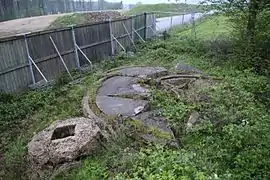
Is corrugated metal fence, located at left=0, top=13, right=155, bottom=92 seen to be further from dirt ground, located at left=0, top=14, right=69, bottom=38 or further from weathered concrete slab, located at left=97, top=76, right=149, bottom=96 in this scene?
dirt ground, located at left=0, top=14, right=69, bottom=38

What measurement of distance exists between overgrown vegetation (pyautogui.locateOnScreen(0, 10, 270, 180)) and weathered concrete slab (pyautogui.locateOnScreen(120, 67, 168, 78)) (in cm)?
106

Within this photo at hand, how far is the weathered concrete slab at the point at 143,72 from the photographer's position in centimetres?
935

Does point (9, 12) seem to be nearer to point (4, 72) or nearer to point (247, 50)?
point (4, 72)

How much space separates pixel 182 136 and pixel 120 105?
1.89m

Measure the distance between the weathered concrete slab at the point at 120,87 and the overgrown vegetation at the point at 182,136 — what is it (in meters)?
0.63

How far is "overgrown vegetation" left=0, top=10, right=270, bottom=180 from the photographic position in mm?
3934

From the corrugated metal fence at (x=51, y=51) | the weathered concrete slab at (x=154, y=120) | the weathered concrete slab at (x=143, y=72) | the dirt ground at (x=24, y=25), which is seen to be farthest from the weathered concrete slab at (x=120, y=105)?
the dirt ground at (x=24, y=25)

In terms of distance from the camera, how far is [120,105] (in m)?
6.91

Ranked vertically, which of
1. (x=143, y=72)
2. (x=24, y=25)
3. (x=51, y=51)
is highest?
(x=51, y=51)

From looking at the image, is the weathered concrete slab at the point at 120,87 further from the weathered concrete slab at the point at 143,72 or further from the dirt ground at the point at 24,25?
the dirt ground at the point at 24,25

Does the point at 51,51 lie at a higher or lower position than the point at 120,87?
higher

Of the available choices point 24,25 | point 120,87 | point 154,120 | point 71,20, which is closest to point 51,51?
point 120,87

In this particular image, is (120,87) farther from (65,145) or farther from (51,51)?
(65,145)

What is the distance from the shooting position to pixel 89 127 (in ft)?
18.3
